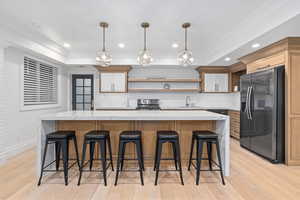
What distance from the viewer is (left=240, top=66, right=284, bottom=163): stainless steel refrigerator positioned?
10.4 feet

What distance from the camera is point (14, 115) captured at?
3680mm

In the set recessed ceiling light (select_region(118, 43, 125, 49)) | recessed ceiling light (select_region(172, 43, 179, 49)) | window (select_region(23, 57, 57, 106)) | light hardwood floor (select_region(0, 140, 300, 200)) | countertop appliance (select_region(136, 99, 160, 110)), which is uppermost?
recessed ceiling light (select_region(118, 43, 125, 49))

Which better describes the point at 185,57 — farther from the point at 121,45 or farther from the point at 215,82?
the point at 215,82

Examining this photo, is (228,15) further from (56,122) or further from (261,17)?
(56,122)

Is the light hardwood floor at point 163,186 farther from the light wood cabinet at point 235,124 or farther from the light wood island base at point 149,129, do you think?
the light wood cabinet at point 235,124

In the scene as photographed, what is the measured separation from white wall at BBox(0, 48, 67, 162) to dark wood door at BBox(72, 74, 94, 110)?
73.0 inches

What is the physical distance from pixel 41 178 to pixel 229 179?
271 cm

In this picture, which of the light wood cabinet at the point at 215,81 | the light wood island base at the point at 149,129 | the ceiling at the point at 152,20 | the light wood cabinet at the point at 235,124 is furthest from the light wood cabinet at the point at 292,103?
the light wood cabinet at the point at 215,81

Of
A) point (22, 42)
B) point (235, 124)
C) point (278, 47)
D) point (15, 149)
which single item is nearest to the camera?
point (278, 47)

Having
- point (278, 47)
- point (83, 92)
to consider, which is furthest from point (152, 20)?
point (83, 92)

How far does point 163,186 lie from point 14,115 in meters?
3.38

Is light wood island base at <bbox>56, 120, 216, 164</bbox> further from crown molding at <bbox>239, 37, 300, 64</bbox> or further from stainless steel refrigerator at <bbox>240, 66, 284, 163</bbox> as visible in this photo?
crown molding at <bbox>239, 37, 300, 64</bbox>

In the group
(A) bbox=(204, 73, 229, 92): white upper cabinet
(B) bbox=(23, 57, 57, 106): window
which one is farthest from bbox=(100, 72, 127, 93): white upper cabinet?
(A) bbox=(204, 73, 229, 92): white upper cabinet

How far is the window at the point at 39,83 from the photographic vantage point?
4078 millimetres
